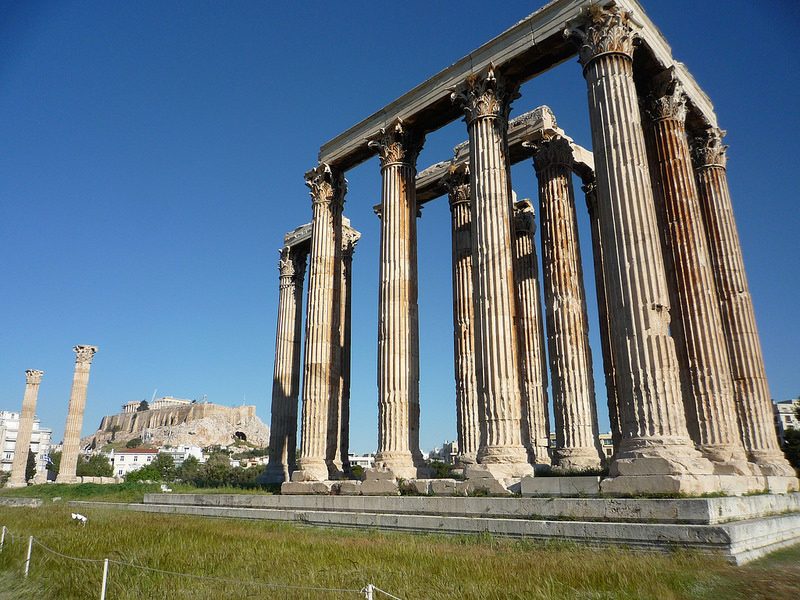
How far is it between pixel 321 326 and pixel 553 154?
1218cm

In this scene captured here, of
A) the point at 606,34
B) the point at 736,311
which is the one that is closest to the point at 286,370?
the point at 736,311

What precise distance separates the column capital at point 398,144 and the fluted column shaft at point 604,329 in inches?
330

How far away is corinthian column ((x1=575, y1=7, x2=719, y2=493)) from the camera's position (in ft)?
40.3

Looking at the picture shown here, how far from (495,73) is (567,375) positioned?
1127 cm

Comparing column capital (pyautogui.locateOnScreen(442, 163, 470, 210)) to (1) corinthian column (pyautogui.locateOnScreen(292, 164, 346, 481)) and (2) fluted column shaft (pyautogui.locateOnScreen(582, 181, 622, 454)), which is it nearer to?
(1) corinthian column (pyautogui.locateOnScreen(292, 164, 346, 481))

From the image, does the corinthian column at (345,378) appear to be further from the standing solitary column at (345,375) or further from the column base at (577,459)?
the column base at (577,459)

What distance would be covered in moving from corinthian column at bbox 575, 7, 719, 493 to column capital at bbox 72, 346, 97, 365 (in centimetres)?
5355

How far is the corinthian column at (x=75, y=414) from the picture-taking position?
2034 inches

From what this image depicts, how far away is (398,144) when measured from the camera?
23078 millimetres

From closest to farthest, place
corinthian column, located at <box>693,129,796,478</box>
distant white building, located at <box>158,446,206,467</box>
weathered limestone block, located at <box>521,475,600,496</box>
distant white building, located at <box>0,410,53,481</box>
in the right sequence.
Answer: weathered limestone block, located at <box>521,475,600,496</box>
corinthian column, located at <box>693,129,796,478</box>
distant white building, located at <box>0,410,53,481</box>
distant white building, located at <box>158,446,206,467</box>

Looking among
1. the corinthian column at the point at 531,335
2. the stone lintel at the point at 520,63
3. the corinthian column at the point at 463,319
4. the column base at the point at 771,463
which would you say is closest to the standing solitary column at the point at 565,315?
the corinthian column at the point at 531,335

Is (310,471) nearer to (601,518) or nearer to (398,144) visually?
(601,518)

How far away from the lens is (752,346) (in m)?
19.4

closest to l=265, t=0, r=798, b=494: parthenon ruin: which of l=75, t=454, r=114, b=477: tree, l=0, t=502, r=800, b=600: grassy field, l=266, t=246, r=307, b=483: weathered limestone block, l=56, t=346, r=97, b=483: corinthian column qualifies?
l=0, t=502, r=800, b=600: grassy field
